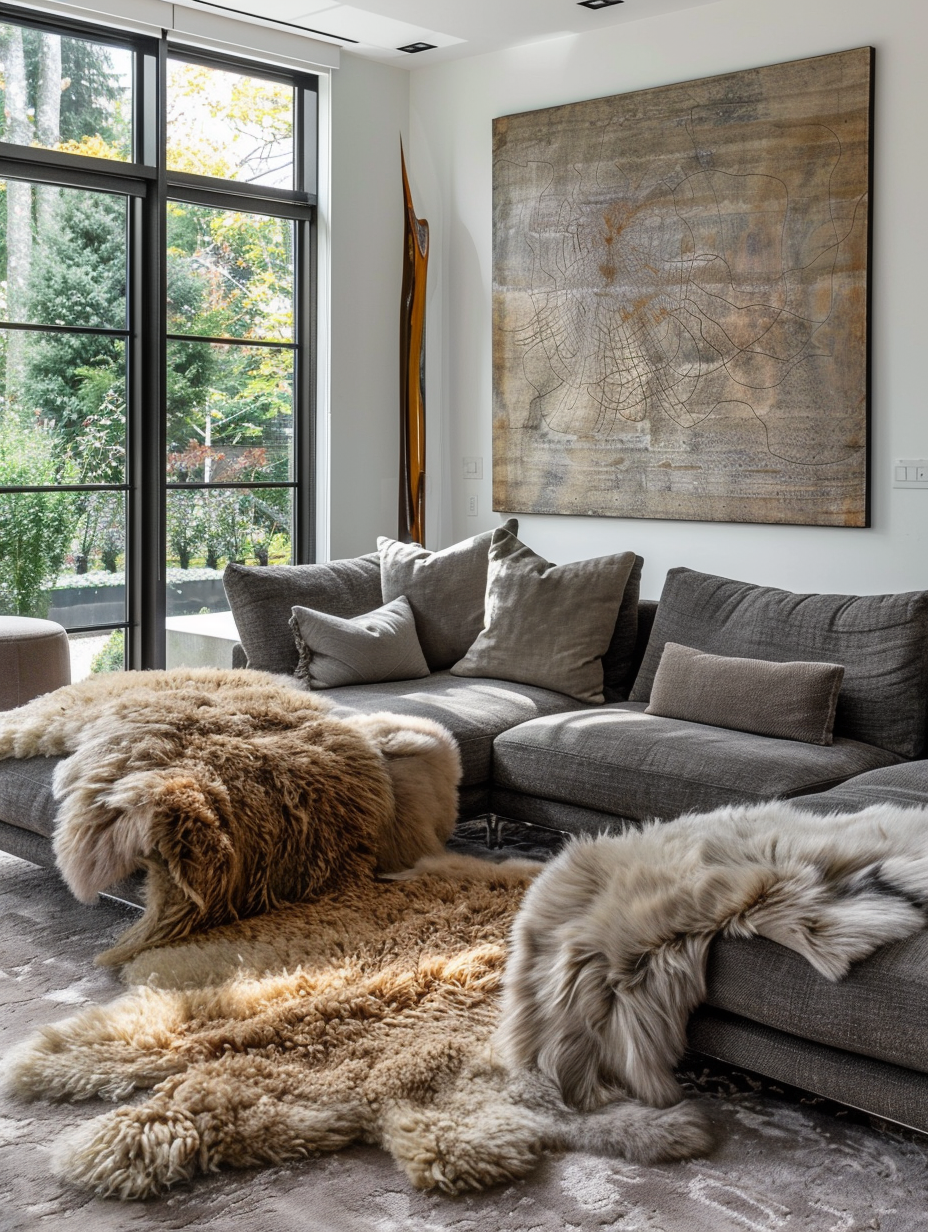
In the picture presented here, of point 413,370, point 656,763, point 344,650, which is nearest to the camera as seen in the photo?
point 656,763

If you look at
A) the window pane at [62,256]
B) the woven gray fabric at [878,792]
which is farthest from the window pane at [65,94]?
the woven gray fabric at [878,792]

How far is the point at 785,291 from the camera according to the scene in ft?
14.6

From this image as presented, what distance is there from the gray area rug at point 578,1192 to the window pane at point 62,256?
3297mm

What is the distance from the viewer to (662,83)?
4.77 meters

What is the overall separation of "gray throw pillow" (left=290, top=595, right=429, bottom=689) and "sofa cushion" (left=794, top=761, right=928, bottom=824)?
1.64 metres

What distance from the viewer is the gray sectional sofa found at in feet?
7.16

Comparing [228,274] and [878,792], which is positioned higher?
[228,274]

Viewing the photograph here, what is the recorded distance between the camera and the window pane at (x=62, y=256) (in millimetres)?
4590

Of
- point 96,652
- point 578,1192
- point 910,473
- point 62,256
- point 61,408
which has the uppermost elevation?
point 62,256

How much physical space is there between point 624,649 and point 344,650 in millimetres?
945

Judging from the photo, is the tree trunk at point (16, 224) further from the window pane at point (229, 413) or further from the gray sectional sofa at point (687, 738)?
the gray sectional sofa at point (687, 738)

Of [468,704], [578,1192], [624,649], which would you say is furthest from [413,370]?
[578,1192]

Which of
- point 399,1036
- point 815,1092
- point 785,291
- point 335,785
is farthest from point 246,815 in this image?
point 785,291

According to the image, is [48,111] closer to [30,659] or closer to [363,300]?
[363,300]
